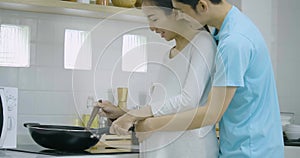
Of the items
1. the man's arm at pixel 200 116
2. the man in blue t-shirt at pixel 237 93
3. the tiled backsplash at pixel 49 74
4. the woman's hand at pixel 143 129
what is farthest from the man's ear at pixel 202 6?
the tiled backsplash at pixel 49 74

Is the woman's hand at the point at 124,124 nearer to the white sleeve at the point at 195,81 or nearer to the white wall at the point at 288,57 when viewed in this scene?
the white sleeve at the point at 195,81

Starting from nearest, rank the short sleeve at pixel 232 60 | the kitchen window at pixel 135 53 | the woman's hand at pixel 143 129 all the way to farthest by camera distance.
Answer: the short sleeve at pixel 232 60 → the woman's hand at pixel 143 129 → the kitchen window at pixel 135 53

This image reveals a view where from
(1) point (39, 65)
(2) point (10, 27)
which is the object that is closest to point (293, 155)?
(1) point (39, 65)

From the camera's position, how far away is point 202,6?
1500mm

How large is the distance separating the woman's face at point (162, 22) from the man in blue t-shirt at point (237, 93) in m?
0.04

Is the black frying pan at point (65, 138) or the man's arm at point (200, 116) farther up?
the man's arm at point (200, 116)

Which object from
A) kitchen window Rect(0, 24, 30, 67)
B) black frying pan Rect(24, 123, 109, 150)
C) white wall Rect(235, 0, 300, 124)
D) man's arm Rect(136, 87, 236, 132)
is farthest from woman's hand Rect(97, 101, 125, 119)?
white wall Rect(235, 0, 300, 124)

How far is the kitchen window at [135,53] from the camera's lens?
168cm

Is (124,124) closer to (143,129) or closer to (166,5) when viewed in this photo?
(143,129)

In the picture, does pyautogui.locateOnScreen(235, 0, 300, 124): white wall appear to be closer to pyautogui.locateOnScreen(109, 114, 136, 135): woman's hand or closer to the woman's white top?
the woman's white top

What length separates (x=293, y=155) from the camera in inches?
90.0

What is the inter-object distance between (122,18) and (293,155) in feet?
3.23

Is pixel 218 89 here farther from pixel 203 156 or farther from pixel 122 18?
pixel 122 18

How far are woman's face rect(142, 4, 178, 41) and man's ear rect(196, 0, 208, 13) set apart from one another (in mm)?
81
